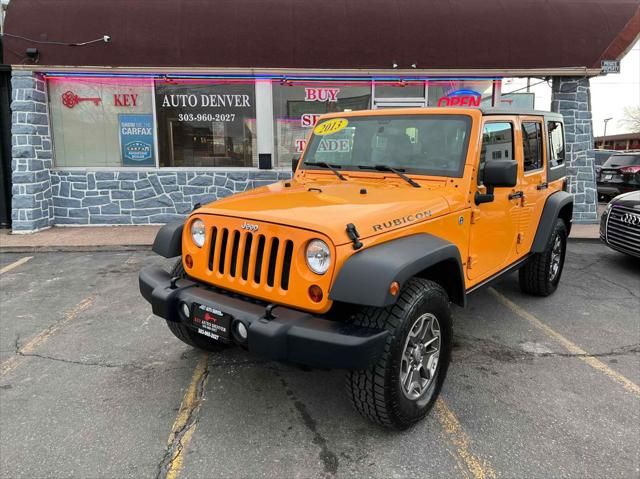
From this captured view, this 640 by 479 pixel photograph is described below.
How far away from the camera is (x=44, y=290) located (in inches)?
218

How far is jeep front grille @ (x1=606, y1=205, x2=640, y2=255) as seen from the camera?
6.30 m

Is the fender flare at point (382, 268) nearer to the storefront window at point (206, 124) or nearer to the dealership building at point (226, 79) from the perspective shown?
the dealership building at point (226, 79)

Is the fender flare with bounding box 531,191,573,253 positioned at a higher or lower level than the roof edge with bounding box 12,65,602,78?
lower

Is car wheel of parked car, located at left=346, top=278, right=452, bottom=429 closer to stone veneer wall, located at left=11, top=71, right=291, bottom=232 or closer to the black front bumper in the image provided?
the black front bumper

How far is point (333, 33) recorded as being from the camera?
338 inches

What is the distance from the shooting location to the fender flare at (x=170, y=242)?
325 centimetres

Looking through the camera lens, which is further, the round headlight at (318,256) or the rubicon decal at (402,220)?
the rubicon decal at (402,220)

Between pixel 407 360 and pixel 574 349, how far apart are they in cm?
207

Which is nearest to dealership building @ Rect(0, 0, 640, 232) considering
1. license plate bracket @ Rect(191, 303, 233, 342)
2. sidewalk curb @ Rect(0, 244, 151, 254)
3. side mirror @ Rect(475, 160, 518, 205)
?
sidewalk curb @ Rect(0, 244, 151, 254)

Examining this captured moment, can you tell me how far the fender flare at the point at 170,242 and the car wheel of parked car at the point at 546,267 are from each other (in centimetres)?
353

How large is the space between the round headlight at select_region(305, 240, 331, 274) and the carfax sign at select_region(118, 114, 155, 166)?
24.9 ft

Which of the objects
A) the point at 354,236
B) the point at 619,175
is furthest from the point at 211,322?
the point at 619,175

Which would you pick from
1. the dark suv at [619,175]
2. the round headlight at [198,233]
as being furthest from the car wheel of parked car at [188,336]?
the dark suv at [619,175]

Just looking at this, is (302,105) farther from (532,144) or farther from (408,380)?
(408,380)
